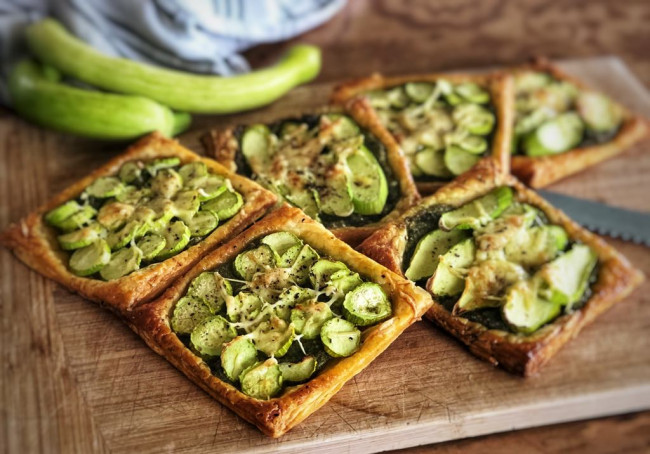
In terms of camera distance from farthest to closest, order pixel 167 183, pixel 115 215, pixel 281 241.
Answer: pixel 167 183 → pixel 115 215 → pixel 281 241

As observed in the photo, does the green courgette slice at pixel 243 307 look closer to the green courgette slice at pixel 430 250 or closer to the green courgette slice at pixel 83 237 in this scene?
the green courgette slice at pixel 430 250

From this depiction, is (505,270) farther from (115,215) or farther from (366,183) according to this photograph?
(115,215)

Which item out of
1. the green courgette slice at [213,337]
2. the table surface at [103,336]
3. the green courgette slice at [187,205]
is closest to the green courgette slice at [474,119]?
the table surface at [103,336]

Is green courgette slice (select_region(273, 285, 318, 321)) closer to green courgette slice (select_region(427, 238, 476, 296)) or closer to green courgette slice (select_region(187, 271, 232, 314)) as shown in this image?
green courgette slice (select_region(187, 271, 232, 314))

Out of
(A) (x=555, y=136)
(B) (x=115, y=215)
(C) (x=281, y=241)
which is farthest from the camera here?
(A) (x=555, y=136)

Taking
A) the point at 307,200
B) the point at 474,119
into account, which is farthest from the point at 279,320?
the point at 474,119

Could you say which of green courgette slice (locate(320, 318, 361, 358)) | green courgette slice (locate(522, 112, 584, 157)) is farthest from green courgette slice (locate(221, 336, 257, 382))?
green courgette slice (locate(522, 112, 584, 157))

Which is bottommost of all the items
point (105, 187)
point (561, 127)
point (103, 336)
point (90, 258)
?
point (103, 336)
